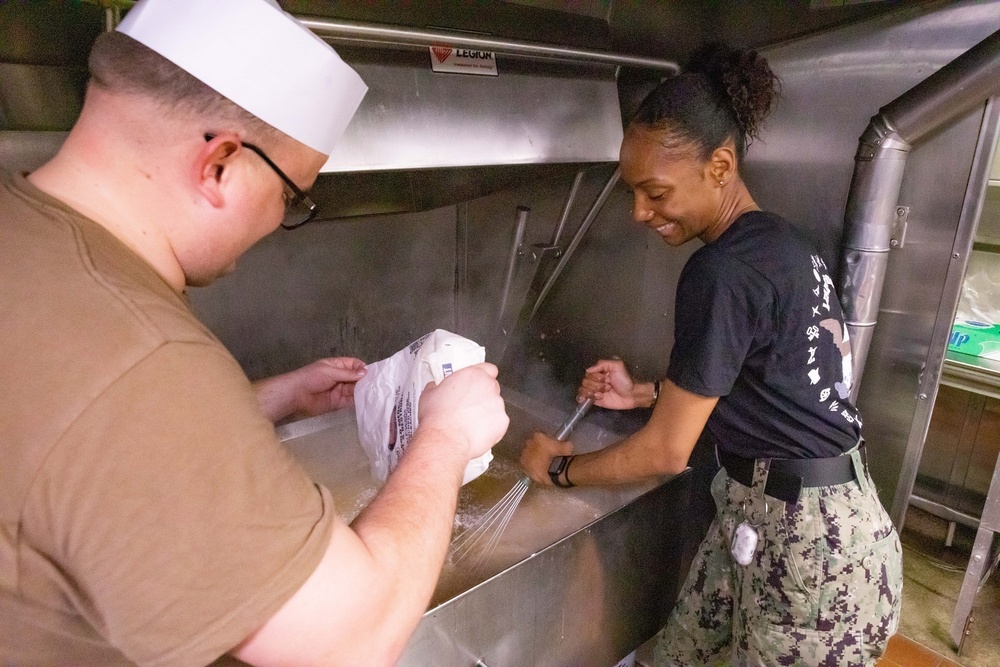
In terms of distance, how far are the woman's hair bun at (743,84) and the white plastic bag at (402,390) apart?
2.29ft

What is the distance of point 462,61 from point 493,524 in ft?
3.54

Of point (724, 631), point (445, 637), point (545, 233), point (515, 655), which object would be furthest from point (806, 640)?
point (545, 233)

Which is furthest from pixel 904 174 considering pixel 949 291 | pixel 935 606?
pixel 935 606

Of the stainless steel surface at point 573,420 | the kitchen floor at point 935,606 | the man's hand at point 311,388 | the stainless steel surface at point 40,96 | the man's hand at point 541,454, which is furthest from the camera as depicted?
the kitchen floor at point 935,606

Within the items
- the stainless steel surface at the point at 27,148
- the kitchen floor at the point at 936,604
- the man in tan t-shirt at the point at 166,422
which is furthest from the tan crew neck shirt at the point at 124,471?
the kitchen floor at the point at 936,604

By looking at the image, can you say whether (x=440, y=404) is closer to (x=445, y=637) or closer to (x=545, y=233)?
(x=445, y=637)

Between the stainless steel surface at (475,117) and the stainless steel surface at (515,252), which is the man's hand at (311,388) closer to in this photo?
the stainless steel surface at (475,117)

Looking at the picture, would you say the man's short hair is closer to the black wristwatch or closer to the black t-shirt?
the black t-shirt

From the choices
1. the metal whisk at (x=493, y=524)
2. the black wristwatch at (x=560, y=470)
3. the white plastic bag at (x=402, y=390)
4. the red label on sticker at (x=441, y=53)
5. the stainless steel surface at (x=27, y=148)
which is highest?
the red label on sticker at (x=441, y=53)

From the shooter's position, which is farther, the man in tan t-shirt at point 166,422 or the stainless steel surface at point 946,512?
the stainless steel surface at point 946,512

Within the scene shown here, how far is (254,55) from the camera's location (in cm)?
74

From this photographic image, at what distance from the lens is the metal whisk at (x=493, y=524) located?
1.41m

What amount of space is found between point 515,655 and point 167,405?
39.4 inches

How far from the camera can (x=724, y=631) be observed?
1.45 metres
